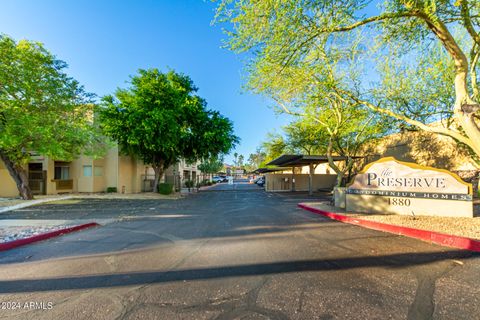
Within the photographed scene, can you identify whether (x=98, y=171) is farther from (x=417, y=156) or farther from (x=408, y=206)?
(x=417, y=156)

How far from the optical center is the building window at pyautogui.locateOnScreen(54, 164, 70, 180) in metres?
21.9

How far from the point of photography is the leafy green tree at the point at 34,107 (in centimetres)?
1251

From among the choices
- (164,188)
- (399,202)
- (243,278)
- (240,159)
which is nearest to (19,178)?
(164,188)

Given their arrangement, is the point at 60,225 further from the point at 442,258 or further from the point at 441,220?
the point at 441,220

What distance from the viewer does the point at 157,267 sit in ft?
13.5

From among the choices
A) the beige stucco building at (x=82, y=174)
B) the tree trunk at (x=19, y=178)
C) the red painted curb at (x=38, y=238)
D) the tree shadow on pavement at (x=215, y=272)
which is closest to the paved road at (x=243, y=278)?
the tree shadow on pavement at (x=215, y=272)

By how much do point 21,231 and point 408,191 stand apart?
1334 cm

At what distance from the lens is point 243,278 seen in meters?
3.62

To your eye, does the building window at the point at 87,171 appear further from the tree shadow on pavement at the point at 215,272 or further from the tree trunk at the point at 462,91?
the tree trunk at the point at 462,91

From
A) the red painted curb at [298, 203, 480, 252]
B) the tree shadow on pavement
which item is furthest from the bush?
the tree shadow on pavement

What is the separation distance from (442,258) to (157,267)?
18.2 ft

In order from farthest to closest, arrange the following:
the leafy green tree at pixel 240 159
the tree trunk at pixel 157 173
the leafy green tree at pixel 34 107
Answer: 1. the leafy green tree at pixel 240 159
2. the tree trunk at pixel 157 173
3. the leafy green tree at pixel 34 107

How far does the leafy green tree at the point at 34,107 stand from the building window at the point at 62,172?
645 centimetres

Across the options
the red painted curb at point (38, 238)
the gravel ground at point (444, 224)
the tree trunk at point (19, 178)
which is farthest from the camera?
the tree trunk at point (19, 178)
